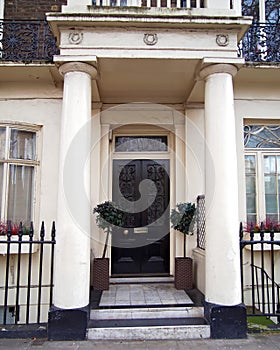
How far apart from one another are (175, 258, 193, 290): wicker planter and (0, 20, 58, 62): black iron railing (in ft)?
13.3

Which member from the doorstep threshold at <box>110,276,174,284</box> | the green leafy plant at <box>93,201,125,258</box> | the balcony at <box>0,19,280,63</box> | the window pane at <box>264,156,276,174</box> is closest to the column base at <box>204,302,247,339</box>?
the doorstep threshold at <box>110,276,174,284</box>

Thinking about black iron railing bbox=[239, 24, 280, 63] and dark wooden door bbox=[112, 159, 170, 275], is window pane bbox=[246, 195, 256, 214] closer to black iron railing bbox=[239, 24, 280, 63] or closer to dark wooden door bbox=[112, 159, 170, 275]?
dark wooden door bbox=[112, 159, 170, 275]

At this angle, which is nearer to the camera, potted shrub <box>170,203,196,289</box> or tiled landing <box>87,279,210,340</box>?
tiled landing <box>87,279,210,340</box>

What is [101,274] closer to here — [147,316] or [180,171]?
[147,316]

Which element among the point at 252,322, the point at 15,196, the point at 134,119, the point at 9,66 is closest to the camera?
the point at 252,322

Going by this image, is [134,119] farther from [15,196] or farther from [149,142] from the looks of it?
[15,196]

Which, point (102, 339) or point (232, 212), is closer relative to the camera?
point (102, 339)

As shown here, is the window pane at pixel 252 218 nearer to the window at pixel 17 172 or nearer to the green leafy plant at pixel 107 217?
the green leafy plant at pixel 107 217

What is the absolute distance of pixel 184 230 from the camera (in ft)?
18.2

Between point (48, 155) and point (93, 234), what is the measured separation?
1.63 m

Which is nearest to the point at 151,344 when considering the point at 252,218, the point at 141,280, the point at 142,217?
the point at 141,280

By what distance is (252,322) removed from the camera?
475 centimetres

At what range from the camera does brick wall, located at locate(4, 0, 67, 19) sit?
6.18m

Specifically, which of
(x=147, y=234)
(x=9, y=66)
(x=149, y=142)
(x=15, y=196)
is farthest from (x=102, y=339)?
(x=9, y=66)
